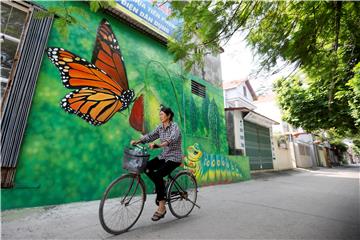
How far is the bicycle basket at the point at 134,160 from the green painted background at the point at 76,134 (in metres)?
2.14

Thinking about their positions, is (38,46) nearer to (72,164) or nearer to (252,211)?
(72,164)

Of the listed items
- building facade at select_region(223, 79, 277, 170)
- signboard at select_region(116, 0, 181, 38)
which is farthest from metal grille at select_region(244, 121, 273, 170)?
signboard at select_region(116, 0, 181, 38)

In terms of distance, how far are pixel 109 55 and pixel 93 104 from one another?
1358 mm

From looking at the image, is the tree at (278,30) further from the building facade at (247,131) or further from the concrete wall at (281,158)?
the concrete wall at (281,158)

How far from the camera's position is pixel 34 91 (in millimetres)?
4070

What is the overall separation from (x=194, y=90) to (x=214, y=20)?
20.6 feet

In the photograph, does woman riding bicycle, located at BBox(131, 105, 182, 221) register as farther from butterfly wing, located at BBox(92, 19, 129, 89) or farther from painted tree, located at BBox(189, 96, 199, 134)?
painted tree, located at BBox(189, 96, 199, 134)

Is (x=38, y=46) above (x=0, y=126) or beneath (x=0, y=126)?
above

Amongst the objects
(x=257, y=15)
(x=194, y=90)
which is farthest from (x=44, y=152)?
(x=194, y=90)

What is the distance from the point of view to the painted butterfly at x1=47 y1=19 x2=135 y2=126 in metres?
4.66

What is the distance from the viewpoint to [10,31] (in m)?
4.17

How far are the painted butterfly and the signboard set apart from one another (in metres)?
0.89

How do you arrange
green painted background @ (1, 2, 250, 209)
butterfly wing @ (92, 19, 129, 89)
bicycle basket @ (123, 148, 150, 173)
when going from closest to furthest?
bicycle basket @ (123, 148, 150, 173), green painted background @ (1, 2, 250, 209), butterfly wing @ (92, 19, 129, 89)

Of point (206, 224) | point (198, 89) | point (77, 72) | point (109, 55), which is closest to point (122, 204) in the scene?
point (206, 224)
